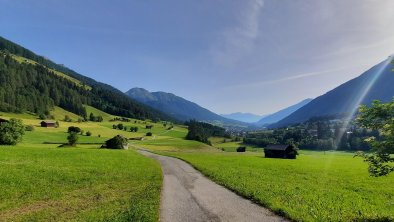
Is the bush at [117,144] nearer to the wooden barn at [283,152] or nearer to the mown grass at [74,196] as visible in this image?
the wooden barn at [283,152]

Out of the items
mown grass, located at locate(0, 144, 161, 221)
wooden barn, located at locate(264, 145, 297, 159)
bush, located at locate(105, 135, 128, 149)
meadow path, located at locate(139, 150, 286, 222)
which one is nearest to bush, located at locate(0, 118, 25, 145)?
bush, located at locate(105, 135, 128, 149)

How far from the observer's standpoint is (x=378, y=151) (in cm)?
1986

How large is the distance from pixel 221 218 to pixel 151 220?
156 inches

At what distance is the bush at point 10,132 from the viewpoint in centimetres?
7859

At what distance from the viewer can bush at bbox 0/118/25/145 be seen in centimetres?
7859

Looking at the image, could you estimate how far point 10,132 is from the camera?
3157 inches

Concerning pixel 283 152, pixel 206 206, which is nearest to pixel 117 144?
pixel 283 152

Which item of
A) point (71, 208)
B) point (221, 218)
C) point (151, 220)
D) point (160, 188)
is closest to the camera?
point (151, 220)

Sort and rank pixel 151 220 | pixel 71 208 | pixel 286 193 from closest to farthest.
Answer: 1. pixel 151 220
2. pixel 71 208
3. pixel 286 193

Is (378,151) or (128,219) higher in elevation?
(378,151)

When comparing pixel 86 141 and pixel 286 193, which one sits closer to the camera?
pixel 286 193

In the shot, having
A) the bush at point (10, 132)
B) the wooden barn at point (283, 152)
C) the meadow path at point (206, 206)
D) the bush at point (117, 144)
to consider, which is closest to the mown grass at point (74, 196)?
the meadow path at point (206, 206)

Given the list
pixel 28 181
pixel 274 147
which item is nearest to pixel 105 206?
pixel 28 181

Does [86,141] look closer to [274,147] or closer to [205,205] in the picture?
[274,147]
